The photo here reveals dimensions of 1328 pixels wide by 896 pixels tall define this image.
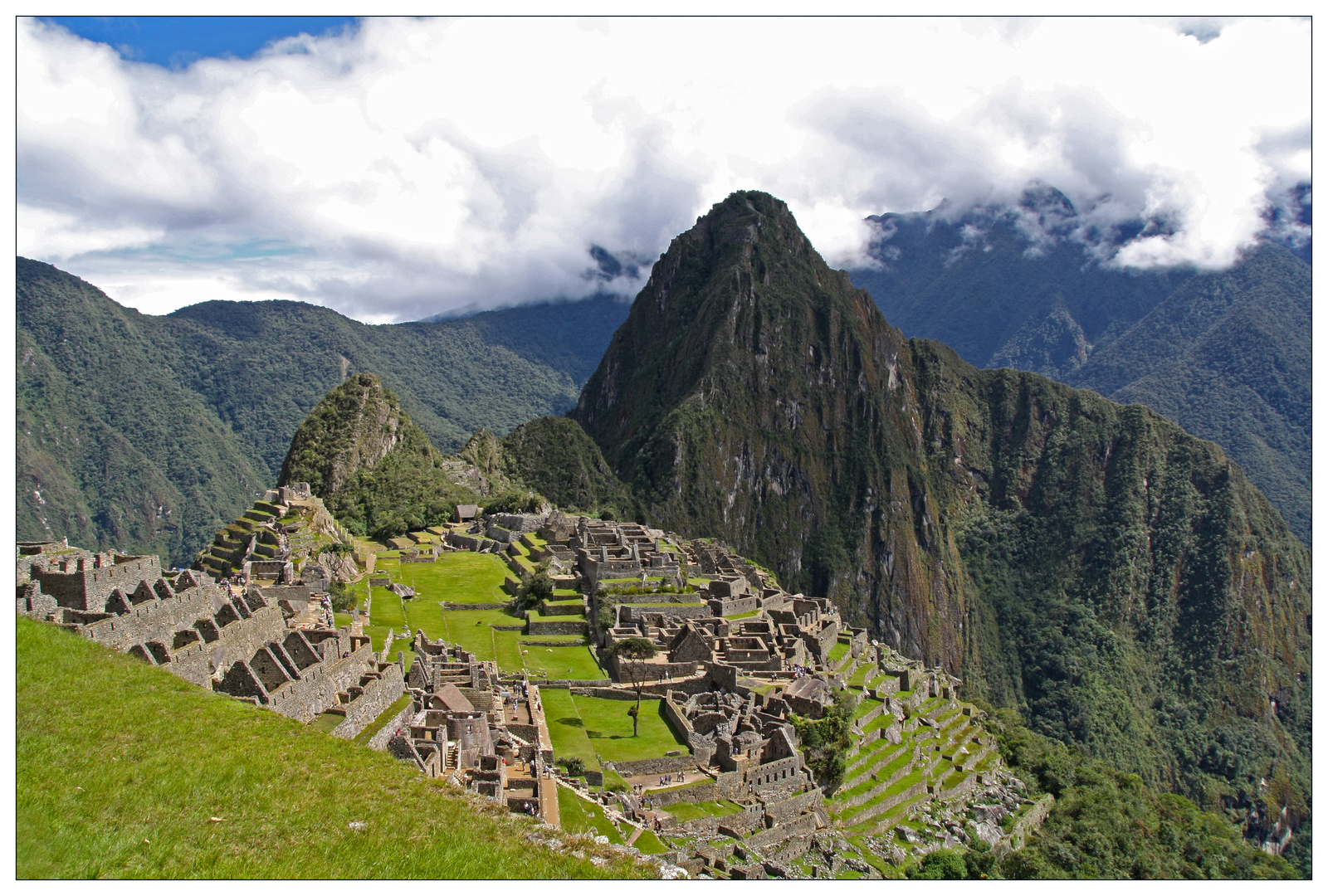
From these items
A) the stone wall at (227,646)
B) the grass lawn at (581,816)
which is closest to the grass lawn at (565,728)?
the grass lawn at (581,816)

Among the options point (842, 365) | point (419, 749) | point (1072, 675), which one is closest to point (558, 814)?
point (419, 749)

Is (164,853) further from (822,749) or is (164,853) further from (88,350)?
(88,350)

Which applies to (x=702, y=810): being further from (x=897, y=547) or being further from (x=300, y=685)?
(x=897, y=547)

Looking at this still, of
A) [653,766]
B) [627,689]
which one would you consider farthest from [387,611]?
[653,766]

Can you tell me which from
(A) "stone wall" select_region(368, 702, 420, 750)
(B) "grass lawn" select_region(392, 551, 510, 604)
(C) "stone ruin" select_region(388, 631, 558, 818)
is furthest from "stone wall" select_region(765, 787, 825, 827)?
(B) "grass lawn" select_region(392, 551, 510, 604)

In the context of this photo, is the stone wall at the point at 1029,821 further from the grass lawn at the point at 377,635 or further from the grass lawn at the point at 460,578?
the grass lawn at the point at 377,635

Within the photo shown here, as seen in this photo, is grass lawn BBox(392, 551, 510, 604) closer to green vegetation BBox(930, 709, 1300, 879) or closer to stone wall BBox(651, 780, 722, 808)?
stone wall BBox(651, 780, 722, 808)
